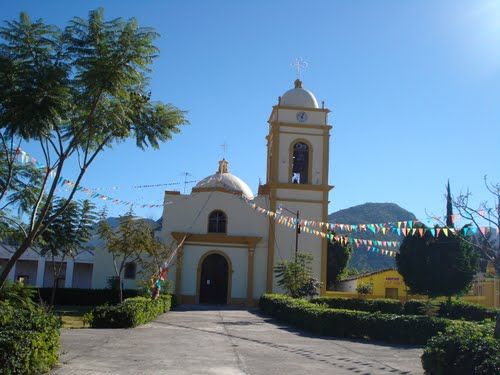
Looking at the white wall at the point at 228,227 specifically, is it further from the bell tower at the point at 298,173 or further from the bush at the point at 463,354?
the bush at the point at 463,354

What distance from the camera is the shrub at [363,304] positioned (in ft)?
91.5

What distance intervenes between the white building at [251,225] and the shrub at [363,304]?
3294mm

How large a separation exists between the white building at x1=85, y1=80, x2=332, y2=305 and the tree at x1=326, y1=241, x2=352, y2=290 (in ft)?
53.0

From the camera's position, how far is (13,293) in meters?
13.2

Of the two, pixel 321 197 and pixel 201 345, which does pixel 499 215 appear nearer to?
pixel 201 345

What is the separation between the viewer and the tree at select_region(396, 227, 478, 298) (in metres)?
30.6

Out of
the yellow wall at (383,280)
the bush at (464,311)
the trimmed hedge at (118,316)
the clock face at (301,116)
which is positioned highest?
the clock face at (301,116)

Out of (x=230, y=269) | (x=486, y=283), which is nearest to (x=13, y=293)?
(x=230, y=269)

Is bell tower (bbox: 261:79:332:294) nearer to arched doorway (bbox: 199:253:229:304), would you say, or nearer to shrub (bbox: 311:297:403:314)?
arched doorway (bbox: 199:253:229:304)

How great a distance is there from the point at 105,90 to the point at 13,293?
17.6 feet

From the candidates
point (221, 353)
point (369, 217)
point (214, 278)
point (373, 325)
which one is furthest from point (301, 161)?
point (369, 217)

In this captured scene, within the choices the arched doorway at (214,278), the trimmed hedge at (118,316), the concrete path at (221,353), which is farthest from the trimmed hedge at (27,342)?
the arched doorway at (214,278)

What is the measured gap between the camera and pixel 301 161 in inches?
1336

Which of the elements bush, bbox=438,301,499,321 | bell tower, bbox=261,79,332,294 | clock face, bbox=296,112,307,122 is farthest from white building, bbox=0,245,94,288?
bush, bbox=438,301,499,321
